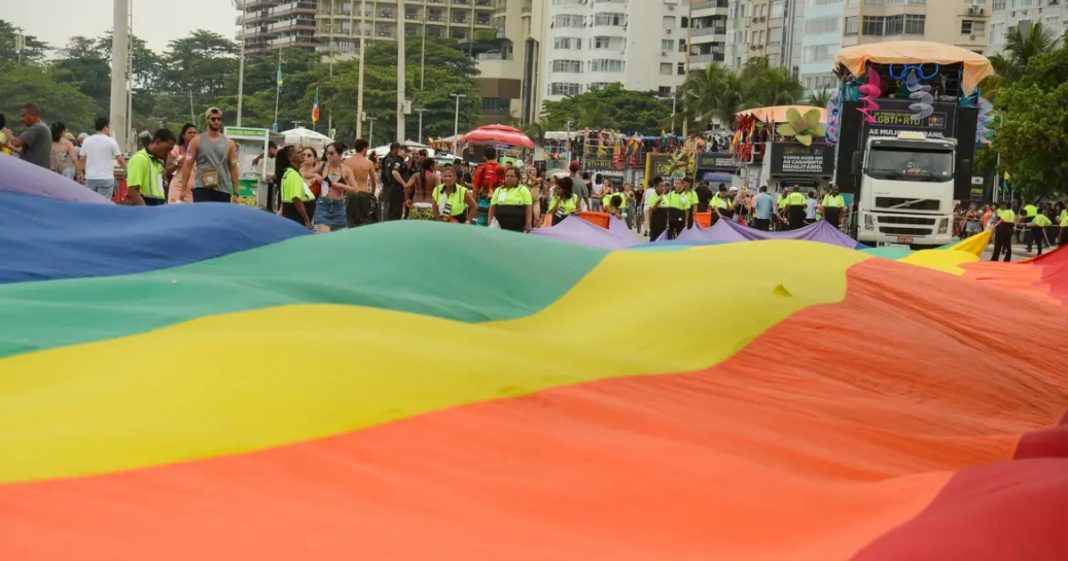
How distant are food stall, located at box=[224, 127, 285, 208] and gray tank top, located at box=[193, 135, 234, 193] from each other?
43.7ft

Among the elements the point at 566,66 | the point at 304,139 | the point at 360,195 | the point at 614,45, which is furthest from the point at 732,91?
the point at 360,195

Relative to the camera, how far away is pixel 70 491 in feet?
13.0

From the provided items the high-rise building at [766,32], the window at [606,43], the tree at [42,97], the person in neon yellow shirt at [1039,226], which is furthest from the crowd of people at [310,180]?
the window at [606,43]

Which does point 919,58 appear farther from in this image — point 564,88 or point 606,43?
point 564,88

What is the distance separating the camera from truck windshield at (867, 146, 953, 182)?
3138 cm

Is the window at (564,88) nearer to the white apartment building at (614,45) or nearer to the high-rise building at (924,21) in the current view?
the white apartment building at (614,45)

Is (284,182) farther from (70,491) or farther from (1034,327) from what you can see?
(70,491)

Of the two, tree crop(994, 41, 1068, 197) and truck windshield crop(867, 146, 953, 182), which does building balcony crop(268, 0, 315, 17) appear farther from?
truck windshield crop(867, 146, 953, 182)

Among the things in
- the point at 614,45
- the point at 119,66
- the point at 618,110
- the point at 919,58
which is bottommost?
the point at 618,110

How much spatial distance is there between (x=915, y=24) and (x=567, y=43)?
178 feet

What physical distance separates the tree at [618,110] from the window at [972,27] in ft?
91.3

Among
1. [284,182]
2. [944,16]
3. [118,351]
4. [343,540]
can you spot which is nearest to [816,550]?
[343,540]

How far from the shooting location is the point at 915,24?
3514 inches

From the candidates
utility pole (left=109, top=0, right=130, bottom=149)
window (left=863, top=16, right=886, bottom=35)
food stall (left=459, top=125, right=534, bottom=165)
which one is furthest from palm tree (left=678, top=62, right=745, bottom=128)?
utility pole (left=109, top=0, right=130, bottom=149)
